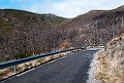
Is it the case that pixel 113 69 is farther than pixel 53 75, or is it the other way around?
pixel 113 69

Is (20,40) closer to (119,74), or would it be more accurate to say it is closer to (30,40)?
(30,40)

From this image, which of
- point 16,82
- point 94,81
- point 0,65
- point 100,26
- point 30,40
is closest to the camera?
point 16,82

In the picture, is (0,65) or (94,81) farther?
(0,65)

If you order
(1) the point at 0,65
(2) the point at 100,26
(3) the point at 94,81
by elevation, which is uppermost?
(2) the point at 100,26

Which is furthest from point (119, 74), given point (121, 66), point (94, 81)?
point (94, 81)

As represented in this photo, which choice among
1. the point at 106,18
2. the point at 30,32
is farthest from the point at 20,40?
the point at 106,18

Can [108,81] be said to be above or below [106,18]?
below

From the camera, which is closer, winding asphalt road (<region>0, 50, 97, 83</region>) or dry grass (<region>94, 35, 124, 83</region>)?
winding asphalt road (<region>0, 50, 97, 83</region>)

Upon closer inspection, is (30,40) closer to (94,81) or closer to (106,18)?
(94,81)

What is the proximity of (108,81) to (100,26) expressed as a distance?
521ft

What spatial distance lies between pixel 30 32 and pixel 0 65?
209 ft

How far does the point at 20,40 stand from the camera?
7962cm

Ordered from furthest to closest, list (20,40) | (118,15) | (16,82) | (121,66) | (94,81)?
(118,15) < (20,40) < (121,66) < (94,81) < (16,82)

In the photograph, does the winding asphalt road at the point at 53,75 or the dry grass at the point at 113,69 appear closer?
the winding asphalt road at the point at 53,75
